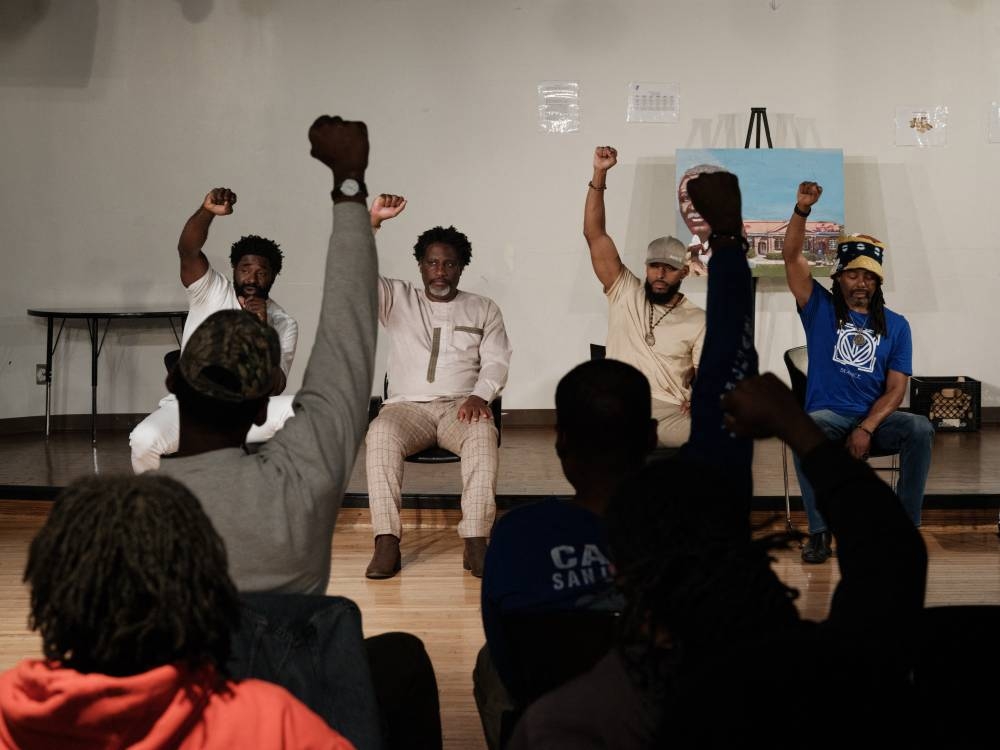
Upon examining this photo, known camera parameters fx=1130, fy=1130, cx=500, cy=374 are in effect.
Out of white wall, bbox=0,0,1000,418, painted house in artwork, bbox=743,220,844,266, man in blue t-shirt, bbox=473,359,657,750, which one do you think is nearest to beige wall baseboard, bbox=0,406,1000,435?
white wall, bbox=0,0,1000,418

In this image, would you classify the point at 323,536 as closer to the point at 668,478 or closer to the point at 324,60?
the point at 668,478

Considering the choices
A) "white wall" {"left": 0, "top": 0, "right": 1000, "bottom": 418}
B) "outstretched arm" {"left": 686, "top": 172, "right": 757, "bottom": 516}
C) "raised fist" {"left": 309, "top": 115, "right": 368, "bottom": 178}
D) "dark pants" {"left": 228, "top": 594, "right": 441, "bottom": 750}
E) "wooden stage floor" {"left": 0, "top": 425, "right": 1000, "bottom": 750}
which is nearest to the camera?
"dark pants" {"left": 228, "top": 594, "right": 441, "bottom": 750}

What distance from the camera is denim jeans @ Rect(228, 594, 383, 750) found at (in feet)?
4.81

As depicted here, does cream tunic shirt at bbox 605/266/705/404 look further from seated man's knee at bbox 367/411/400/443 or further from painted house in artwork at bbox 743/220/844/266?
painted house in artwork at bbox 743/220/844/266

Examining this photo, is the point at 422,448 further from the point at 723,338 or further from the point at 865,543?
the point at 865,543

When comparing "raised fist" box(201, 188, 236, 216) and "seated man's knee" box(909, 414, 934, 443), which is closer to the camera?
"raised fist" box(201, 188, 236, 216)

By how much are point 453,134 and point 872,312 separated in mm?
3570

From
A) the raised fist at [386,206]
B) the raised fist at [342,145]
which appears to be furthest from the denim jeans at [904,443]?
the raised fist at [342,145]

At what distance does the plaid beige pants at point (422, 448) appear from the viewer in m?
4.21

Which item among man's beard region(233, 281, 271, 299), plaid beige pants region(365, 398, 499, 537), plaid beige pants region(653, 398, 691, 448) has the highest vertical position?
man's beard region(233, 281, 271, 299)

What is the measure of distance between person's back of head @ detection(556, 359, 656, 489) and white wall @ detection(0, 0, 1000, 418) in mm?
5399

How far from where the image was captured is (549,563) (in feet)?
5.40

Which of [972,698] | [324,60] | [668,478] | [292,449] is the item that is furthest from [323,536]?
[324,60]

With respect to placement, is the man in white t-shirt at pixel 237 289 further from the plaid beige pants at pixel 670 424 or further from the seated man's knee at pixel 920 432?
the seated man's knee at pixel 920 432
